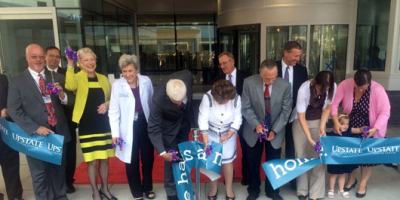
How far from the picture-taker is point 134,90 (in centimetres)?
324

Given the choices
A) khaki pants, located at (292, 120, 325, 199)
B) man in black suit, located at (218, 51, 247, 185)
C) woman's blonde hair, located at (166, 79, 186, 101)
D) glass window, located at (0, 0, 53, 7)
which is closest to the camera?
woman's blonde hair, located at (166, 79, 186, 101)

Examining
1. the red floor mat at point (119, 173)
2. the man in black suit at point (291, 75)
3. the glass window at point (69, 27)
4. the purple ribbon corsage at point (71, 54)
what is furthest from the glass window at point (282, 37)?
the purple ribbon corsage at point (71, 54)

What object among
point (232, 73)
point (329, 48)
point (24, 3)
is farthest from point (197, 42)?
point (232, 73)

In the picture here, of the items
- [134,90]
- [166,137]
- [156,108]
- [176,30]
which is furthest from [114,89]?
[176,30]

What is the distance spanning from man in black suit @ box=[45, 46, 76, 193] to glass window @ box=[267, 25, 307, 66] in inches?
292

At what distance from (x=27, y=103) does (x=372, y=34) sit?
369 inches

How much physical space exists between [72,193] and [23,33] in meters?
5.54

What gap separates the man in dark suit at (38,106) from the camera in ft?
9.78

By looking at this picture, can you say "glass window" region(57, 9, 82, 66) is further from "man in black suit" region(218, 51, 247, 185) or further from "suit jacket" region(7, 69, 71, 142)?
"man in black suit" region(218, 51, 247, 185)

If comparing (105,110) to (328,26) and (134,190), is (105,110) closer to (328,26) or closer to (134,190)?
(134,190)

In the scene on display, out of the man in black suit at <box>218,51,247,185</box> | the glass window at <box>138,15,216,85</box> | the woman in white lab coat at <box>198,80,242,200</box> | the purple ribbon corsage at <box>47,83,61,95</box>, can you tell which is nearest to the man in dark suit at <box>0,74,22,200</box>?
the purple ribbon corsage at <box>47,83,61,95</box>

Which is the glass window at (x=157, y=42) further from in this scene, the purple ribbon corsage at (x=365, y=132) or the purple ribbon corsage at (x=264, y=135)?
the purple ribbon corsage at (x=365, y=132)

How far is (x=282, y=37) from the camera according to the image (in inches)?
384

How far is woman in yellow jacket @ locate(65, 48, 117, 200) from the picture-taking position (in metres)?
3.08
